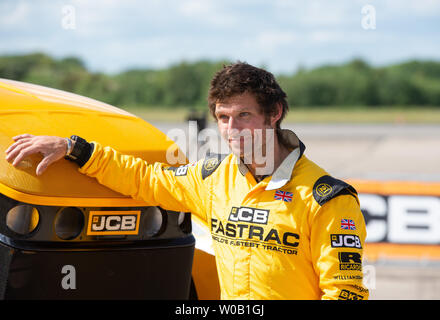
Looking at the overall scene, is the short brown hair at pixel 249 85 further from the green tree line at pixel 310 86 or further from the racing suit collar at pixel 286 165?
the green tree line at pixel 310 86

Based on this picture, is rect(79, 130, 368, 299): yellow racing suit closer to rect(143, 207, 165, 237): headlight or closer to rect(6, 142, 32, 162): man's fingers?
rect(143, 207, 165, 237): headlight

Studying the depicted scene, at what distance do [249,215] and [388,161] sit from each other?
18.9 meters

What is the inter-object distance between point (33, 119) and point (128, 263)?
716 millimetres

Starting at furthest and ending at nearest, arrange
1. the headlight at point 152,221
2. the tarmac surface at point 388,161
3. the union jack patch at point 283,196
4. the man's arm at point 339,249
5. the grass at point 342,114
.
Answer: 1. the grass at point 342,114
2. the tarmac surface at point 388,161
3. the headlight at point 152,221
4. the union jack patch at point 283,196
5. the man's arm at point 339,249

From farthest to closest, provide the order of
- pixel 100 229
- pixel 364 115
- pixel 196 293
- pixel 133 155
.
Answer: pixel 364 115 < pixel 196 293 < pixel 133 155 < pixel 100 229

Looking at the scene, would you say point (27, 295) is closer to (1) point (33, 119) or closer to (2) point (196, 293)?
(1) point (33, 119)

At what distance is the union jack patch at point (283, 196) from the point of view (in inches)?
86.7

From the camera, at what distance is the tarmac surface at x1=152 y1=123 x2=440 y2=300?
18.4 feet

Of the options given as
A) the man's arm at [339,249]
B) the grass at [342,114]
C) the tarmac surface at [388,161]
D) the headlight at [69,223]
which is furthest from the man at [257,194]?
the grass at [342,114]

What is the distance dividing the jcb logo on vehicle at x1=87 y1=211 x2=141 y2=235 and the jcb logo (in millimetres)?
410

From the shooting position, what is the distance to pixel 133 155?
2.53m

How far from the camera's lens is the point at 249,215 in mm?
2248

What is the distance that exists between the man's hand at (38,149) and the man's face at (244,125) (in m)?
0.66

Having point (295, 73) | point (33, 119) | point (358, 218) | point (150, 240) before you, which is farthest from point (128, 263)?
point (295, 73)
